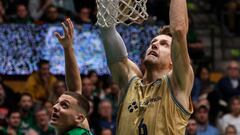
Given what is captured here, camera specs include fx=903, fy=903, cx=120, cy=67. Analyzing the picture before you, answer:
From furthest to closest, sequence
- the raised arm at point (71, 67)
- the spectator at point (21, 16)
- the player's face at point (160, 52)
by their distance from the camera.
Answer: the spectator at point (21, 16) → the raised arm at point (71, 67) → the player's face at point (160, 52)

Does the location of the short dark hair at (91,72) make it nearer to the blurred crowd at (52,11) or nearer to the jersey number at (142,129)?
the blurred crowd at (52,11)

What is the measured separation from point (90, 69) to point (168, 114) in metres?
6.87

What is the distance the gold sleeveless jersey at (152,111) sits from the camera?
6.27 m

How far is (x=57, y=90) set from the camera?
1220cm

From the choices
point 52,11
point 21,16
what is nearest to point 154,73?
point 21,16

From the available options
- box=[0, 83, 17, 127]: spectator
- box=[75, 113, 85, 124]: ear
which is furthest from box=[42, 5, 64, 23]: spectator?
box=[75, 113, 85, 124]: ear

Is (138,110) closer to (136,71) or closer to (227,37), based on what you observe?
(136,71)

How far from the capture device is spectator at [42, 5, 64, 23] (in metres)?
13.3

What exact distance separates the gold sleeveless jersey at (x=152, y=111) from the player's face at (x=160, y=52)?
0.13 metres

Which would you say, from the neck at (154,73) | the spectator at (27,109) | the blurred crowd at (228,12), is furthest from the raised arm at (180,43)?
the blurred crowd at (228,12)

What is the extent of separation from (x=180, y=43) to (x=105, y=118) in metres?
5.86

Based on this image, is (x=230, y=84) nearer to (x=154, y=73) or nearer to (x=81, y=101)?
(x=154, y=73)

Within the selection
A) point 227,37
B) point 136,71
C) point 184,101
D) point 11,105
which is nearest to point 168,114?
point 184,101

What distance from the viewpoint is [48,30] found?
13094 mm
